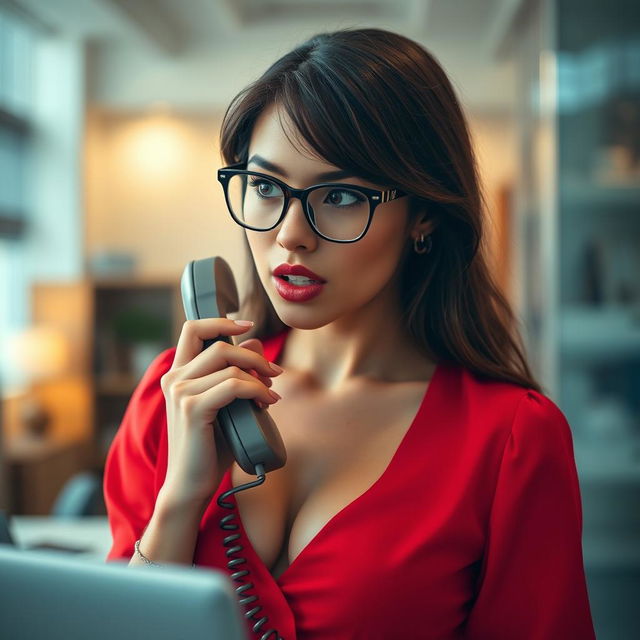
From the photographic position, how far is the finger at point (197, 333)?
3.15 ft

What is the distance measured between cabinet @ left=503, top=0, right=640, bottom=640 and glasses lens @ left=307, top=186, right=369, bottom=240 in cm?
292

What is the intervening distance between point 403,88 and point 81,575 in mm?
692

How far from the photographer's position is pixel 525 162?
4855mm

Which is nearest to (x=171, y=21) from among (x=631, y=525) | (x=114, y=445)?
(x=631, y=525)

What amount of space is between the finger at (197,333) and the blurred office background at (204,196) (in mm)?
2964

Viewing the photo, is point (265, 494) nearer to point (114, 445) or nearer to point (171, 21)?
point (114, 445)

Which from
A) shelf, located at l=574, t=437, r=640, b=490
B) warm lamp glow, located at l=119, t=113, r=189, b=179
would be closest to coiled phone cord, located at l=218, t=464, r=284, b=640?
shelf, located at l=574, t=437, r=640, b=490

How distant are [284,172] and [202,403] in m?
0.28

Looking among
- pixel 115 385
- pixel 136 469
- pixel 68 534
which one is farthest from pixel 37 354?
pixel 136 469

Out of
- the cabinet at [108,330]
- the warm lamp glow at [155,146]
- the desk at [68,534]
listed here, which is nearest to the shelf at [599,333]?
the desk at [68,534]

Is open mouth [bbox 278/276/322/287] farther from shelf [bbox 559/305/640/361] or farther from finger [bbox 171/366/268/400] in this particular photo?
shelf [bbox 559/305/640/361]

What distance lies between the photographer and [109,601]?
473 mm

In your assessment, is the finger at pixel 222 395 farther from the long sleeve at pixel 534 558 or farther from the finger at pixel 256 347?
the long sleeve at pixel 534 558

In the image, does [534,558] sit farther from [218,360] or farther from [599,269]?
[599,269]
